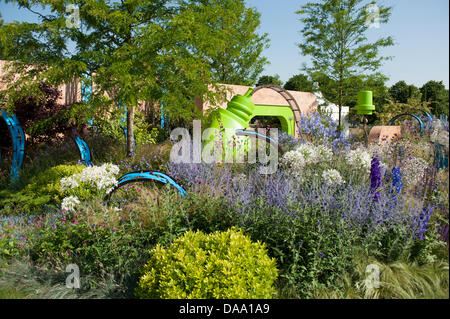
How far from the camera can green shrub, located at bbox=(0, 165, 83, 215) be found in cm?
453

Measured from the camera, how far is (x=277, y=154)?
5.38m

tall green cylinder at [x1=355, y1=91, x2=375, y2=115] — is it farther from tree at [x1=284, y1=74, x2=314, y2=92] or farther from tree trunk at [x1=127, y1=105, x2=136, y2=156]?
tree at [x1=284, y1=74, x2=314, y2=92]

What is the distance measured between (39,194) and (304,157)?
3938 millimetres

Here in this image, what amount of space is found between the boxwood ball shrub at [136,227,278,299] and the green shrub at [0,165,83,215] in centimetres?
285

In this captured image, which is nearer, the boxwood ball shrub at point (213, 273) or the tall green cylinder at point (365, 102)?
the boxwood ball shrub at point (213, 273)

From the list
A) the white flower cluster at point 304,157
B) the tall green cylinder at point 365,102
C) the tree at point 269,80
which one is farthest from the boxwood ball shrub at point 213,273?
the tree at point 269,80

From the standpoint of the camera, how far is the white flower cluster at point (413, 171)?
12.6 ft

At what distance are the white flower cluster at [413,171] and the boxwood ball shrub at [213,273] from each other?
241cm

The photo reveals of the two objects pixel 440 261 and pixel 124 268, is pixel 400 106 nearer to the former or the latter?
pixel 440 261

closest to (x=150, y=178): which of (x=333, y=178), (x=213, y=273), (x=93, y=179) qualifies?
(x=93, y=179)

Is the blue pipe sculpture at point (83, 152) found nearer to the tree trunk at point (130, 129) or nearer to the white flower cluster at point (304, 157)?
the tree trunk at point (130, 129)

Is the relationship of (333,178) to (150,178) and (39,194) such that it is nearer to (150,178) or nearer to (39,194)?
(150,178)

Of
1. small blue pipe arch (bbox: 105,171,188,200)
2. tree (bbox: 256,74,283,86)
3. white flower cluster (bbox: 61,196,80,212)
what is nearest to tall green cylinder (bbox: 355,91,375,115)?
small blue pipe arch (bbox: 105,171,188,200)
